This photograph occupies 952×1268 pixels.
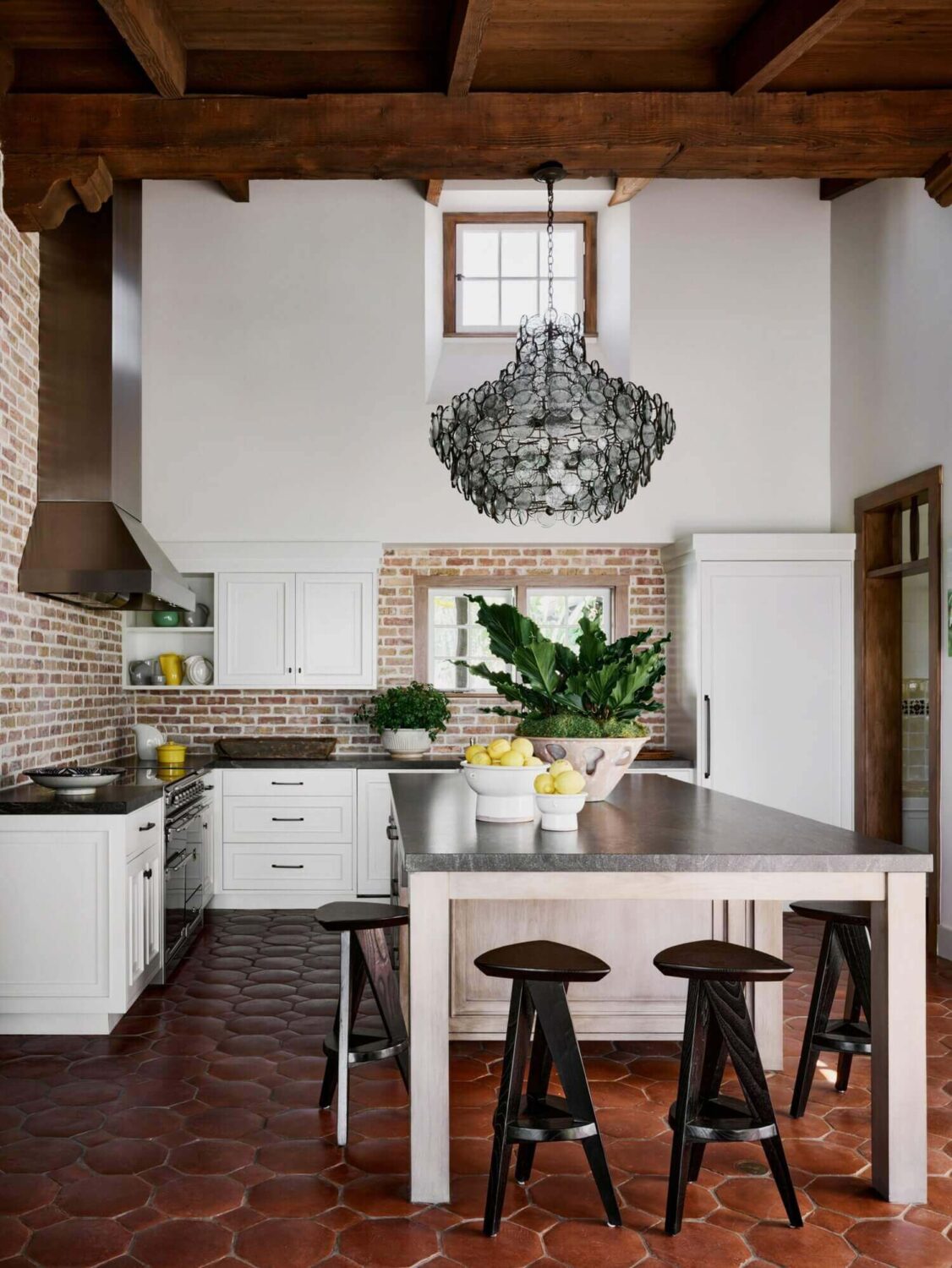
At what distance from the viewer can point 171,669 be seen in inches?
277

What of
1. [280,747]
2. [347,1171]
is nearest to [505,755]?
[347,1171]

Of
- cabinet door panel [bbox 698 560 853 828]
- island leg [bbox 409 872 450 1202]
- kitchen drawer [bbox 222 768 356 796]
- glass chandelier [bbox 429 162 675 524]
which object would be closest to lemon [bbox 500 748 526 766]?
island leg [bbox 409 872 450 1202]

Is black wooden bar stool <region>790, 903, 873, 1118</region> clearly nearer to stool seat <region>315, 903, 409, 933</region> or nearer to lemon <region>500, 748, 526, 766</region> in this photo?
lemon <region>500, 748, 526, 766</region>

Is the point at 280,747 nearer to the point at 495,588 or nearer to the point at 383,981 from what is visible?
the point at 495,588

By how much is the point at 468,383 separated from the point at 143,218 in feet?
7.81

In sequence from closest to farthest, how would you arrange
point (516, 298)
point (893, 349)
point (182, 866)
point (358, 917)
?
point (358, 917) → point (182, 866) → point (893, 349) → point (516, 298)

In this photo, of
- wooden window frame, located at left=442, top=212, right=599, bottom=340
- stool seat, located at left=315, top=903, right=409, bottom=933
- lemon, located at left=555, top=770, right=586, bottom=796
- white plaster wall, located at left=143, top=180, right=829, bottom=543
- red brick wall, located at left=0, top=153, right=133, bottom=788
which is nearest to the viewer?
lemon, located at left=555, top=770, right=586, bottom=796

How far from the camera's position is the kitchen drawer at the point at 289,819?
6.74 metres

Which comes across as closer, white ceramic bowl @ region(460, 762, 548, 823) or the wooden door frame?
white ceramic bowl @ region(460, 762, 548, 823)

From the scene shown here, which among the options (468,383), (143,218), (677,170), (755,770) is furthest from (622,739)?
(143,218)

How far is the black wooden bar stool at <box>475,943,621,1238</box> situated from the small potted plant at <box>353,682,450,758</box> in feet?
13.6

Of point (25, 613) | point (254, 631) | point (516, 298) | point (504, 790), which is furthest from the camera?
point (516, 298)

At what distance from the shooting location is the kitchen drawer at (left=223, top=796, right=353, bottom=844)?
674 cm

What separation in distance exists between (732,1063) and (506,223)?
20.7 feet
